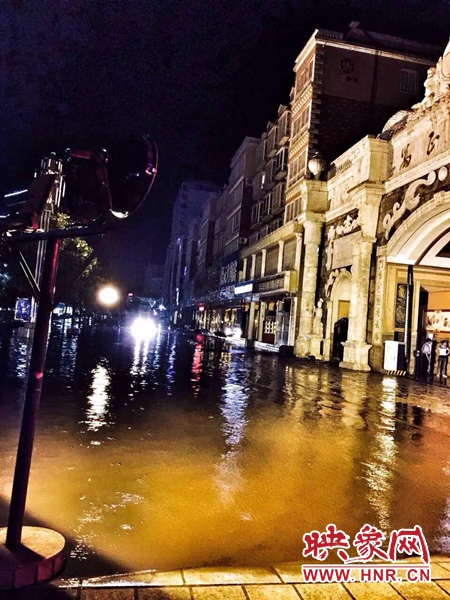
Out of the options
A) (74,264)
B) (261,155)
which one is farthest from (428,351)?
(261,155)

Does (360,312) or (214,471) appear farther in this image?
(360,312)

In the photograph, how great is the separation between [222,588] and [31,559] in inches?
49.9

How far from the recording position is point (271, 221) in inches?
1572

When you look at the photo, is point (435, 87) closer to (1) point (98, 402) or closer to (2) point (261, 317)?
(1) point (98, 402)

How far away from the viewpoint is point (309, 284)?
27.2 meters

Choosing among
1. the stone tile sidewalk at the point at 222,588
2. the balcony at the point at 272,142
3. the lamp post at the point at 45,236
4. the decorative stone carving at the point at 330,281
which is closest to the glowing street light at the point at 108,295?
the decorative stone carving at the point at 330,281

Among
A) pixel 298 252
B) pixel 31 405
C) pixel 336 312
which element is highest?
pixel 298 252

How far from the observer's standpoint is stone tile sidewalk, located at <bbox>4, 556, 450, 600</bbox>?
111 inches

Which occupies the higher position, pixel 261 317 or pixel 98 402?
pixel 261 317

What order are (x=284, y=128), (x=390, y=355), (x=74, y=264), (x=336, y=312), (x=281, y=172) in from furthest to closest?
(x=281, y=172), (x=284, y=128), (x=74, y=264), (x=336, y=312), (x=390, y=355)

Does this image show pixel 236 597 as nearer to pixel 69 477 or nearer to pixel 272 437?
pixel 69 477

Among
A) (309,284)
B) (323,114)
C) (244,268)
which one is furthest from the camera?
(244,268)

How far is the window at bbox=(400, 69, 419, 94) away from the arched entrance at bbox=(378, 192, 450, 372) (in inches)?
550

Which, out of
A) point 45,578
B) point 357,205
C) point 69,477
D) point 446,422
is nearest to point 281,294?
point 357,205
